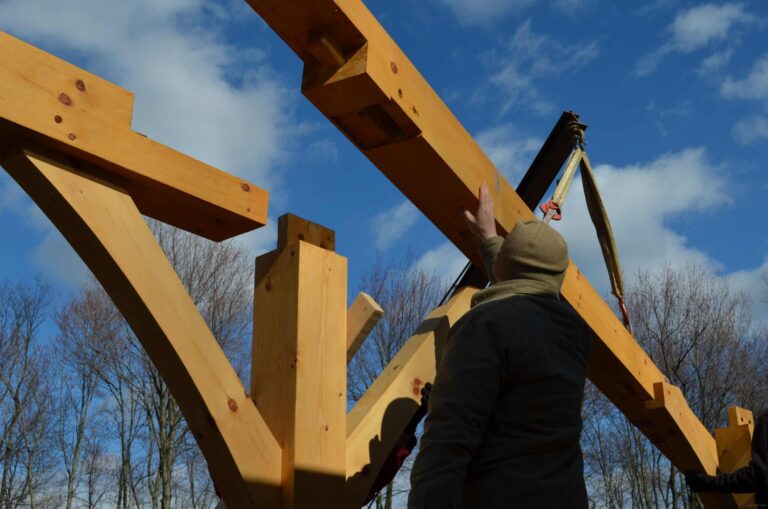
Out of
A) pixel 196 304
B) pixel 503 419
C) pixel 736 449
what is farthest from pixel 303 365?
pixel 196 304

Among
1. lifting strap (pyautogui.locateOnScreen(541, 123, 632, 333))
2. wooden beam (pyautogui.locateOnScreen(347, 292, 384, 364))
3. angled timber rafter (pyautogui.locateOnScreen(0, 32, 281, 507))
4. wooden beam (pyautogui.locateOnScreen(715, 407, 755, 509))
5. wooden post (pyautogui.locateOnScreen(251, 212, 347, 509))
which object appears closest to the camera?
angled timber rafter (pyautogui.locateOnScreen(0, 32, 281, 507))

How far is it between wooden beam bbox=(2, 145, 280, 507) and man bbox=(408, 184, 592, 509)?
425 mm

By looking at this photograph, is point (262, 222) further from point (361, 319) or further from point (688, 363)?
point (688, 363)

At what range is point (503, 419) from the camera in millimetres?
1702

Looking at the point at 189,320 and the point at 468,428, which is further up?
the point at 189,320

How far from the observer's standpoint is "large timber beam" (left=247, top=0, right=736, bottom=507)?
1.90 m

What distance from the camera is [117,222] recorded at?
5.67ft

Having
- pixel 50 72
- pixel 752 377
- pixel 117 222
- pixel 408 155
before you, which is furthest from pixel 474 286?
pixel 752 377

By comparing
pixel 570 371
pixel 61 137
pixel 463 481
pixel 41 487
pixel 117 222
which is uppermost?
pixel 41 487

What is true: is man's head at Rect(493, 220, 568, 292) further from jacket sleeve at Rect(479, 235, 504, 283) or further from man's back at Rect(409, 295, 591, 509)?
jacket sleeve at Rect(479, 235, 504, 283)

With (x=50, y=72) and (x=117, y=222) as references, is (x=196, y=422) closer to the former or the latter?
(x=117, y=222)

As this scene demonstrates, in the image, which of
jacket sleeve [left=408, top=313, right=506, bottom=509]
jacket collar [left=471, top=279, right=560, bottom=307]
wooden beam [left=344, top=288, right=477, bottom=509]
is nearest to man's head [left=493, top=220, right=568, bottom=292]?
jacket collar [left=471, top=279, right=560, bottom=307]

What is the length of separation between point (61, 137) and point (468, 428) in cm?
110

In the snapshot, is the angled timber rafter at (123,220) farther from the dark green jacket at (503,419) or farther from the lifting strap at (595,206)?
the lifting strap at (595,206)
